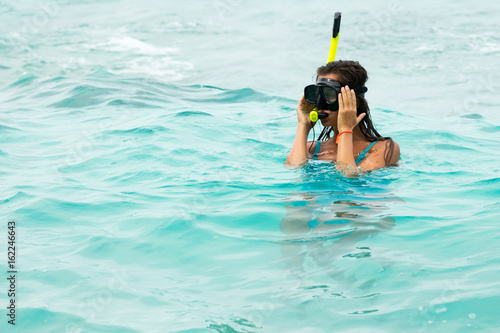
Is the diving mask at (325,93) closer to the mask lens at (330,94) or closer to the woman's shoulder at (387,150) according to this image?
the mask lens at (330,94)

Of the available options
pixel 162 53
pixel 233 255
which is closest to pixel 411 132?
pixel 233 255

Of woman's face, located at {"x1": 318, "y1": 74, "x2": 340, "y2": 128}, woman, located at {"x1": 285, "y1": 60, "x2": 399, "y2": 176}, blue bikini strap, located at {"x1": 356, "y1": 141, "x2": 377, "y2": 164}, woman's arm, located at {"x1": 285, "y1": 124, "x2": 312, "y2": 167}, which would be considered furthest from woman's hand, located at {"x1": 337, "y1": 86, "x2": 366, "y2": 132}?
woman's arm, located at {"x1": 285, "y1": 124, "x2": 312, "y2": 167}

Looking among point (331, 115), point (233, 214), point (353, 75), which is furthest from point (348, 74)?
point (233, 214)

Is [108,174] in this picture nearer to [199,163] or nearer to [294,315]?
[199,163]

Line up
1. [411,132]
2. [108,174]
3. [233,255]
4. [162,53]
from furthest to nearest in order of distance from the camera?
[162,53] < [411,132] < [108,174] < [233,255]

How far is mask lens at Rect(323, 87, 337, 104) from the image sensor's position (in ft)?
14.2

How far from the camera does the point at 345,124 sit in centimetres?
432

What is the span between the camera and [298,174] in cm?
476

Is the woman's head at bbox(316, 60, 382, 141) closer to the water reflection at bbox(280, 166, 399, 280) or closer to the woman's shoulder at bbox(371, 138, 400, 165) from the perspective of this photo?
the woman's shoulder at bbox(371, 138, 400, 165)

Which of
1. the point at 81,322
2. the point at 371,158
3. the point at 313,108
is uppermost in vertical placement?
the point at 313,108

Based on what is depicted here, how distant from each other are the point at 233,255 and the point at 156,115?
460cm

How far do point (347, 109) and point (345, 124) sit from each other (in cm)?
12

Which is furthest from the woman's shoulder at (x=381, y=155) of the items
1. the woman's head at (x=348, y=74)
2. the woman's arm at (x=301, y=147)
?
the woman's arm at (x=301, y=147)

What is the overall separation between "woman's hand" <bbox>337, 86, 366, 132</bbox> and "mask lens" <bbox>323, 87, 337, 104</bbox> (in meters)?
0.06
